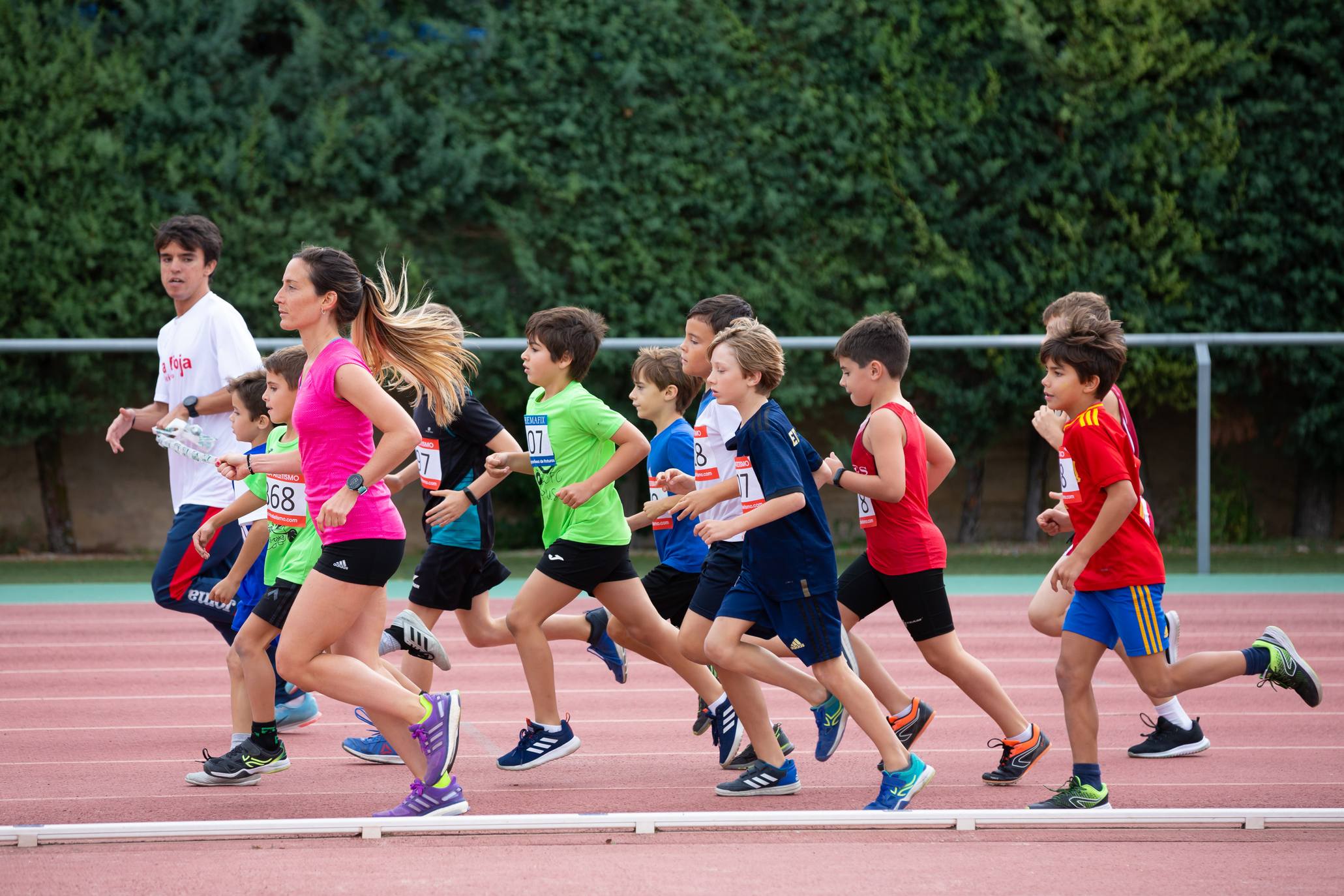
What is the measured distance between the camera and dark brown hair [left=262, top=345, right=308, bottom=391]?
17.5 ft

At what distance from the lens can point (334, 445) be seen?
4742 millimetres

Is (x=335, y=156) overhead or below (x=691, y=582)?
overhead

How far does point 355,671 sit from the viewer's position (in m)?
4.68

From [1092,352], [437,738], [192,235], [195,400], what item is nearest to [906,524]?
[1092,352]

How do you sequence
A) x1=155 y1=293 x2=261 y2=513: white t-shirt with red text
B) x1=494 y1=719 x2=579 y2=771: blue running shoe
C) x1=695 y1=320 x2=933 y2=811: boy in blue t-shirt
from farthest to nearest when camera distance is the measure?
x1=155 y1=293 x2=261 y2=513: white t-shirt with red text
x1=494 y1=719 x2=579 y2=771: blue running shoe
x1=695 y1=320 x2=933 y2=811: boy in blue t-shirt

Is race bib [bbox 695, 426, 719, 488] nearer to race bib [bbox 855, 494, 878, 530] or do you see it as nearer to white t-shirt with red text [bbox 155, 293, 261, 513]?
race bib [bbox 855, 494, 878, 530]

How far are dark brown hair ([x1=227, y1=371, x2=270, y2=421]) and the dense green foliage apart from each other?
815 cm

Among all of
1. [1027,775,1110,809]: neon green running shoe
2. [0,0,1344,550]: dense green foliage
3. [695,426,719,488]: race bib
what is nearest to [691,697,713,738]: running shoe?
[695,426,719,488]: race bib

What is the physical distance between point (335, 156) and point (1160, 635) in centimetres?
1139

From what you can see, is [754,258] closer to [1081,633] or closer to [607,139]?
[607,139]

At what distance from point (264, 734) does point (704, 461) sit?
2096 millimetres

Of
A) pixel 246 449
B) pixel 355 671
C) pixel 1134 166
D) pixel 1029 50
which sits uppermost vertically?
pixel 1029 50

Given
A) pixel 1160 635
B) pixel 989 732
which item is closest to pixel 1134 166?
pixel 989 732

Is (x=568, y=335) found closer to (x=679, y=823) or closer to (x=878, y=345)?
(x=878, y=345)
